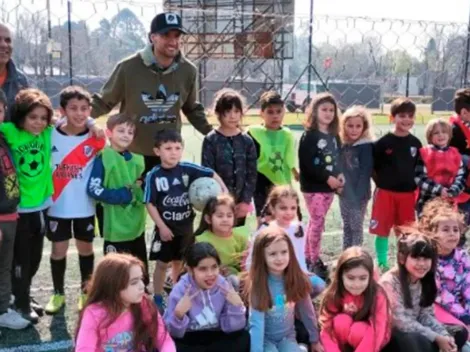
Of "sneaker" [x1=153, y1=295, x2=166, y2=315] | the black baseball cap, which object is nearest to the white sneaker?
"sneaker" [x1=153, y1=295, x2=166, y2=315]

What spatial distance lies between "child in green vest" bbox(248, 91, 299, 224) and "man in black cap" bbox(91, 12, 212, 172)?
2.07ft

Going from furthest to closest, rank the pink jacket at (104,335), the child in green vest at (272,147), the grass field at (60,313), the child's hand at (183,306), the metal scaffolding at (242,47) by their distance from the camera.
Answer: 1. the metal scaffolding at (242,47)
2. the child in green vest at (272,147)
3. the grass field at (60,313)
4. the child's hand at (183,306)
5. the pink jacket at (104,335)

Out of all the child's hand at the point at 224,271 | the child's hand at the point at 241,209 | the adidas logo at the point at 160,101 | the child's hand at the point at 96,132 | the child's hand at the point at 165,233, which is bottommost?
the child's hand at the point at 224,271

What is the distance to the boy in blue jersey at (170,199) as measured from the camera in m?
3.46

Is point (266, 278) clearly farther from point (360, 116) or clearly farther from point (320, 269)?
point (360, 116)

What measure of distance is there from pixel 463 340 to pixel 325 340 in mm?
714

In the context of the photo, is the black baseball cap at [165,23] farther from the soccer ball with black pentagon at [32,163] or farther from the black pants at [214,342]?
the black pants at [214,342]

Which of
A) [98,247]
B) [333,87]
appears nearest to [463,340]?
[98,247]

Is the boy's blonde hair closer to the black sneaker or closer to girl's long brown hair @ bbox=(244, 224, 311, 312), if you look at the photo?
the black sneaker

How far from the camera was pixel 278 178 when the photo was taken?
4.36m

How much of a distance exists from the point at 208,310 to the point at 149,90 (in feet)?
5.11

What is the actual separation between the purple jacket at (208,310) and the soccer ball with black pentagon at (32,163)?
106 centimetres

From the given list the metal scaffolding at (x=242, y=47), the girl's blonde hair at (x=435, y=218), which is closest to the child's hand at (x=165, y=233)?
the girl's blonde hair at (x=435, y=218)

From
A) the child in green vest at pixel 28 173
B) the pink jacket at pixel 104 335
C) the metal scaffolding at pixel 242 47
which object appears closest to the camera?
the pink jacket at pixel 104 335
